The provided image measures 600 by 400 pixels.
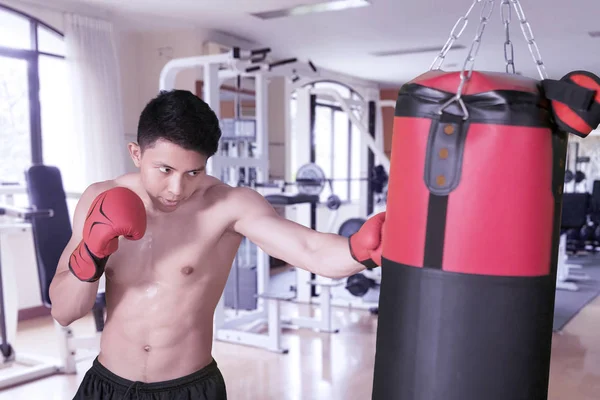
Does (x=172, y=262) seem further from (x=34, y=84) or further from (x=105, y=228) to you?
(x=34, y=84)

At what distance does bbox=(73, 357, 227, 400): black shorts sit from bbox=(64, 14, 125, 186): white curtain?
11.3ft

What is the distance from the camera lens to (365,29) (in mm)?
5207

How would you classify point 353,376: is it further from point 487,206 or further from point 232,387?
point 487,206

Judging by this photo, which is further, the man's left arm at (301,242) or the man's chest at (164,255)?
the man's chest at (164,255)

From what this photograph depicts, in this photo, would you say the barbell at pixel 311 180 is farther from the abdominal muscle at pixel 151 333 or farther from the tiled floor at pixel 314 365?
the abdominal muscle at pixel 151 333

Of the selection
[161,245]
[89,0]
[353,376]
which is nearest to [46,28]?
[89,0]


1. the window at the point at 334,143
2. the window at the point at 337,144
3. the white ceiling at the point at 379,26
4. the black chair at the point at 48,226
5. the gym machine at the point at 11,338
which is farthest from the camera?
the window at the point at 337,144

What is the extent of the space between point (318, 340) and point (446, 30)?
3.17 m

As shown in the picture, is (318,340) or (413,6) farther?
(413,6)

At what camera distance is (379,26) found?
509cm

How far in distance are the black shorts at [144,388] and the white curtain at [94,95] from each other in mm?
3451

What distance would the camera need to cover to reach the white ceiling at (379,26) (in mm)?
4359

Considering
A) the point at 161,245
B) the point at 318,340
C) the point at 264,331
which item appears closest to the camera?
the point at 161,245

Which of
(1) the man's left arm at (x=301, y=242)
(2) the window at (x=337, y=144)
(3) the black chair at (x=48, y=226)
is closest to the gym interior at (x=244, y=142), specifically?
(3) the black chair at (x=48, y=226)
